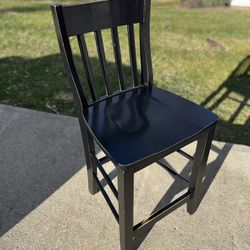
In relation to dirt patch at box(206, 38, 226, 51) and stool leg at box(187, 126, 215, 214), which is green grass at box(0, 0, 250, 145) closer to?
dirt patch at box(206, 38, 226, 51)

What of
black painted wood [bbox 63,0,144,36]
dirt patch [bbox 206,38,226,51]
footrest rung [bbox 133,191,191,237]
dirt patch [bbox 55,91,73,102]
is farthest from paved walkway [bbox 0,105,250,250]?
dirt patch [bbox 206,38,226,51]

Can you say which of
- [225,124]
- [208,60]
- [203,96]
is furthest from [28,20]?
[225,124]

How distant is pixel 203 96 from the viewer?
10.1 feet

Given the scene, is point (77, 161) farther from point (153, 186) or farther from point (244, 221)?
point (244, 221)

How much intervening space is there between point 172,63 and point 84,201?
2538 mm

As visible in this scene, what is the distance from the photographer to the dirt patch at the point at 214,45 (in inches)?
167

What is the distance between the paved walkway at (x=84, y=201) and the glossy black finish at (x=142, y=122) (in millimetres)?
673

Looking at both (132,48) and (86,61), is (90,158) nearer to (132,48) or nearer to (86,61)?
(86,61)

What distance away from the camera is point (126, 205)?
1.31 metres

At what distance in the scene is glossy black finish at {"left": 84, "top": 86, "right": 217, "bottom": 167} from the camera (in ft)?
→ 4.11

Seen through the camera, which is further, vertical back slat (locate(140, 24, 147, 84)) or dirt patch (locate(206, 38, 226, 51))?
dirt patch (locate(206, 38, 226, 51))

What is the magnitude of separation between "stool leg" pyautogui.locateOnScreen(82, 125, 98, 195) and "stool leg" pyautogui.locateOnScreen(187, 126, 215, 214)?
59 centimetres

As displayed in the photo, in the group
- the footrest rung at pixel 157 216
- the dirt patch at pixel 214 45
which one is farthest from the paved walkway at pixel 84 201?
the dirt patch at pixel 214 45

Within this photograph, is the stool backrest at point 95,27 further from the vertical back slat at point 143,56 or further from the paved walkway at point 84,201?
the paved walkway at point 84,201
